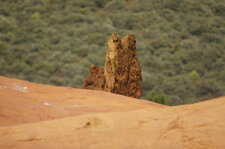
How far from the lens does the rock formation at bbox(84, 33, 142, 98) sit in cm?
1179

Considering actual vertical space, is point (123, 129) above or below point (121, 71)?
above

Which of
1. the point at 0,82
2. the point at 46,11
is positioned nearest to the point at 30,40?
the point at 46,11

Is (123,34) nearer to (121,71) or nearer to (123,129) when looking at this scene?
(121,71)

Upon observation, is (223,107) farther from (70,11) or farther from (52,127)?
(70,11)

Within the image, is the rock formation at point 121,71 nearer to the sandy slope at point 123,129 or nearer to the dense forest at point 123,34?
the sandy slope at point 123,129

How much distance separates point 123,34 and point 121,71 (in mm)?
27768

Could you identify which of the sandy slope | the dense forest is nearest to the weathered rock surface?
the sandy slope

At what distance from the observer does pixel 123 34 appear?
39.5 m

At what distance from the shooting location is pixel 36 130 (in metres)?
5.03

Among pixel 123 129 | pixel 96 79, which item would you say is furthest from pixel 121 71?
pixel 123 129

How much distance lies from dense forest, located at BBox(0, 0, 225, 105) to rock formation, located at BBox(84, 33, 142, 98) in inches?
626

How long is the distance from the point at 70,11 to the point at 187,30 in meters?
11.3

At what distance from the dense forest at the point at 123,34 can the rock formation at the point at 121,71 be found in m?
15.9

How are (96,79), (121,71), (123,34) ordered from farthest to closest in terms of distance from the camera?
(123,34)
(96,79)
(121,71)
